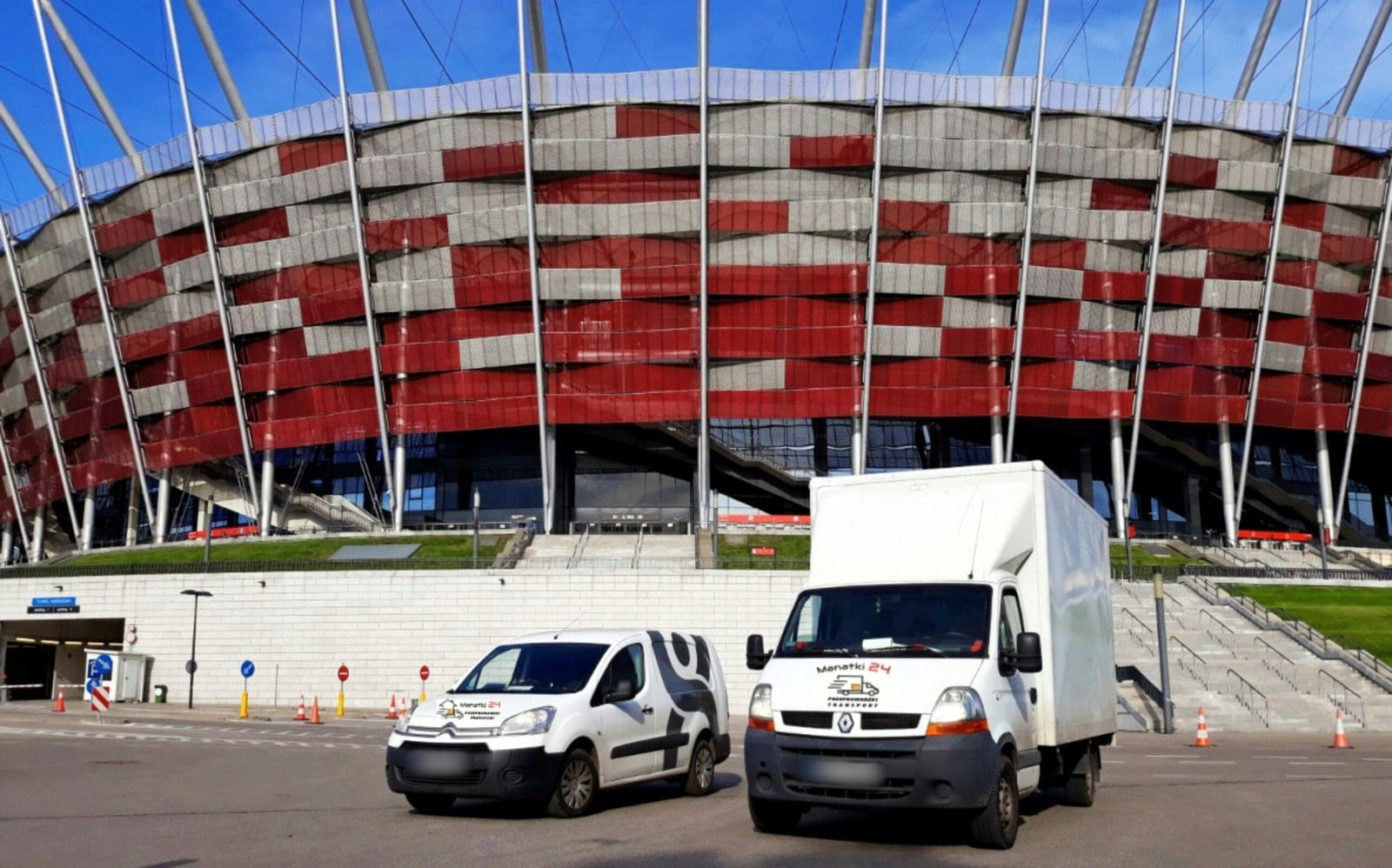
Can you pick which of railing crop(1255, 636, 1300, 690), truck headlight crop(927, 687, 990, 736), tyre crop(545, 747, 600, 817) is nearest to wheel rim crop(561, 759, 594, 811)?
tyre crop(545, 747, 600, 817)

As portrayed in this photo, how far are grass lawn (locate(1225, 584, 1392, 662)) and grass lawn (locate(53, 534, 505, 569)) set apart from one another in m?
31.1

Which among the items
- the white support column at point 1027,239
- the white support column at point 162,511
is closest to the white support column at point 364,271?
the white support column at point 162,511

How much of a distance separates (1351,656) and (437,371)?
42599 millimetres

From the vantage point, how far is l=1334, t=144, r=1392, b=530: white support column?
66.3 m

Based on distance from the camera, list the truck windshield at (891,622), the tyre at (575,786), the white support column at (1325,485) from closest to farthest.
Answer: the truck windshield at (891,622), the tyre at (575,786), the white support column at (1325,485)

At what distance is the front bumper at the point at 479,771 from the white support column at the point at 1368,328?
6435 centimetres

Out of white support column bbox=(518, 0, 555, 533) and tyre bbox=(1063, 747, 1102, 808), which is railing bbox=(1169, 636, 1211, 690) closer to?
tyre bbox=(1063, 747, 1102, 808)

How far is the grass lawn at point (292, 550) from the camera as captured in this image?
57150 mm

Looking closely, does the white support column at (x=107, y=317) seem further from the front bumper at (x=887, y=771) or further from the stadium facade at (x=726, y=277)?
the front bumper at (x=887, y=771)

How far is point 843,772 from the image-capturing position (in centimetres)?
1081

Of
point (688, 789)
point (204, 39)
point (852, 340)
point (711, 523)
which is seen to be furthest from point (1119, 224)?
point (688, 789)

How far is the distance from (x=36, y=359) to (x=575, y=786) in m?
71.4

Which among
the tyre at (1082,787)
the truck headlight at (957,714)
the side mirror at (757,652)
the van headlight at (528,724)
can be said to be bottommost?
the tyre at (1082,787)

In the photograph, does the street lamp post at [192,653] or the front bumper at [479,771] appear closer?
the front bumper at [479,771]
